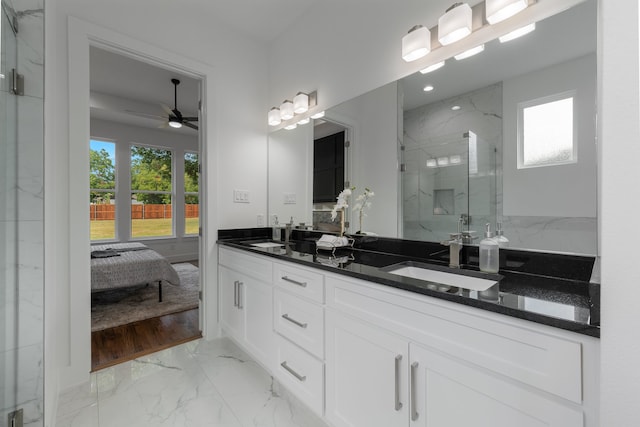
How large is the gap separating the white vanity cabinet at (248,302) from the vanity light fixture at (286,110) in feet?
4.13

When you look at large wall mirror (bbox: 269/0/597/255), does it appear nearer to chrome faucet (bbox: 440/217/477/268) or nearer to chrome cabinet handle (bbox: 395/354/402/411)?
chrome faucet (bbox: 440/217/477/268)

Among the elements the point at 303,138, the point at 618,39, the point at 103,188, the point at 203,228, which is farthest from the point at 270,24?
the point at 103,188

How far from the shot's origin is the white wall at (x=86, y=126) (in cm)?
177

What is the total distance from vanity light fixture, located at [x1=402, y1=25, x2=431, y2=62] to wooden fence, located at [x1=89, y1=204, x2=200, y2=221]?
5.72 metres

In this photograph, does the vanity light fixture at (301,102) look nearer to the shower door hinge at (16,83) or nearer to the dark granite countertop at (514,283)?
the dark granite countertop at (514,283)

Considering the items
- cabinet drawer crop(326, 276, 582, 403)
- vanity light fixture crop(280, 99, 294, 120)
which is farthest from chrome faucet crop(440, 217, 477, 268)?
vanity light fixture crop(280, 99, 294, 120)

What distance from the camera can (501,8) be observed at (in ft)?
4.11

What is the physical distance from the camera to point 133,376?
1.92 meters

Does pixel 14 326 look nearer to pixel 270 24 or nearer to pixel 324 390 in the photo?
pixel 324 390

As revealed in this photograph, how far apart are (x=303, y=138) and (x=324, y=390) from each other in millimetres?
1910

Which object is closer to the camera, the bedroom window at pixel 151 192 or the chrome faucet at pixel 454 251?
the chrome faucet at pixel 454 251

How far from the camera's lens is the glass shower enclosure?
141cm

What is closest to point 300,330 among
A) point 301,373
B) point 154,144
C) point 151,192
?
point 301,373

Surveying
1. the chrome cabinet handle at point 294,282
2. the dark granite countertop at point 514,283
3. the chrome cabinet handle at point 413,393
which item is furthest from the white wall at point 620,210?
the chrome cabinet handle at point 294,282
